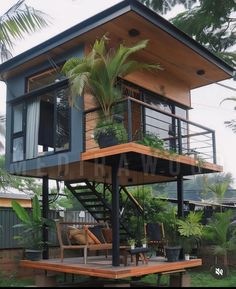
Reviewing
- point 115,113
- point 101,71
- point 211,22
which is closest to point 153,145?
point 115,113

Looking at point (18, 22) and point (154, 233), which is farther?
point (154, 233)

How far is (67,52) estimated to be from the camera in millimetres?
9938

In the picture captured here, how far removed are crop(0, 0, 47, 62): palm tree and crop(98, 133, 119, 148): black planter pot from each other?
123 inches

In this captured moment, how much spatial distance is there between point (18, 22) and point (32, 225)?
4.81 m

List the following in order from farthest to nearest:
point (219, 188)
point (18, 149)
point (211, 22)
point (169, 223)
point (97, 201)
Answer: point (211, 22)
point (219, 188)
point (97, 201)
point (169, 223)
point (18, 149)

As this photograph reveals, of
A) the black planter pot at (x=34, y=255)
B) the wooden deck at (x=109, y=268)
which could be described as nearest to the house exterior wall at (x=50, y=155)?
the black planter pot at (x=34, y=255)

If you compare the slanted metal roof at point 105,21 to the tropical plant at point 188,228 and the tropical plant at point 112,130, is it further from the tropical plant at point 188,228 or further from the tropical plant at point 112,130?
the tropical plant at point 188,228

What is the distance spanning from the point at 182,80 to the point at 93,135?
453 centimetres

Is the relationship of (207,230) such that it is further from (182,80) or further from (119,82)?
(119,82)

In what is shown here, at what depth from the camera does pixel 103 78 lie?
860 cm

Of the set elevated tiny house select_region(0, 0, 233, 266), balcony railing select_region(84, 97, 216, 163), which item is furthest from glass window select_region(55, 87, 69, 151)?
balcony railing select_region(84, 97, 216, 163)

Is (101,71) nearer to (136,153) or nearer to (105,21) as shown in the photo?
(105,21)

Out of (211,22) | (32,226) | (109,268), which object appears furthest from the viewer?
(211,22)

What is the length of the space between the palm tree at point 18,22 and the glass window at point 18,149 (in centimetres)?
239
